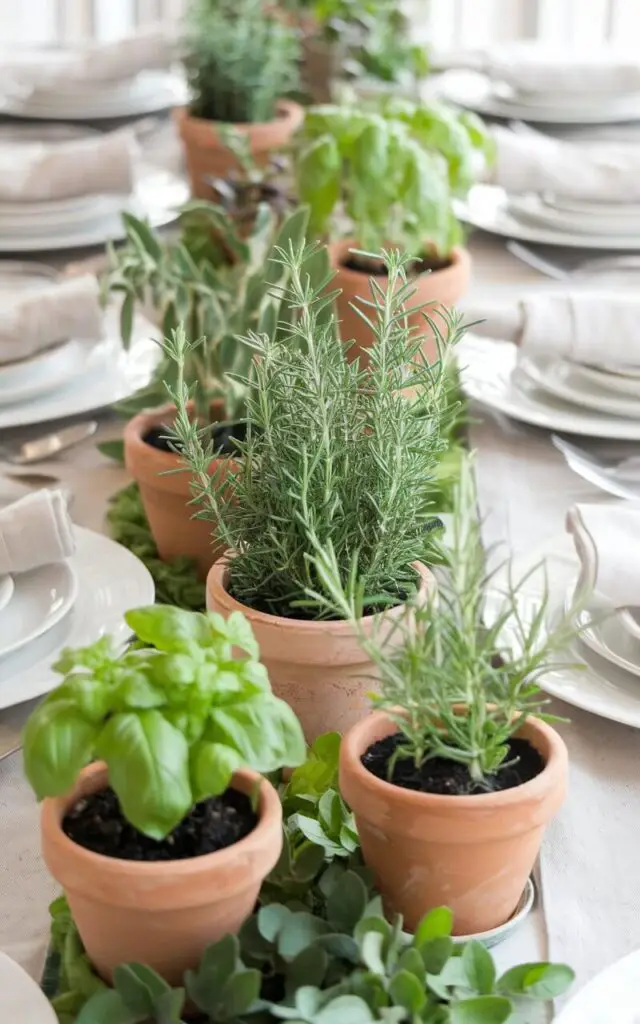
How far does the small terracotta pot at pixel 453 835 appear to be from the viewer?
57 centimetres

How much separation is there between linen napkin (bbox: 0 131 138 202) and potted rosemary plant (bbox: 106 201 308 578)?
14.1 inches

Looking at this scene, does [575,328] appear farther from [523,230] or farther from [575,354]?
[523,230]

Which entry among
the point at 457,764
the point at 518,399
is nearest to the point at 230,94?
the point at 518,399

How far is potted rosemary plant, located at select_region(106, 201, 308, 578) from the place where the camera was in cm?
92

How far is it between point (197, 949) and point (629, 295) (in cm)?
82

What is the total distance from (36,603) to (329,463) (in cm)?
27

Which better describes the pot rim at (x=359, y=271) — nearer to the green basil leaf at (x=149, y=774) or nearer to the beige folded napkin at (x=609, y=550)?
the beige folded napkin at (x=609, y=550)

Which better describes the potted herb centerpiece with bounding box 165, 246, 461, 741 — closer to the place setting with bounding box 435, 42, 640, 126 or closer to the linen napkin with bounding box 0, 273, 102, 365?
the linen napkin with bounding box 0, 273, 102, 365

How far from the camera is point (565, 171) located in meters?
1.55

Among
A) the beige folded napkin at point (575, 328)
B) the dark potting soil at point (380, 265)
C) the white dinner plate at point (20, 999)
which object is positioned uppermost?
the dark potting soil at point (380, 265)

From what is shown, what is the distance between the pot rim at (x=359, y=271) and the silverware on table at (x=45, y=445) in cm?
25

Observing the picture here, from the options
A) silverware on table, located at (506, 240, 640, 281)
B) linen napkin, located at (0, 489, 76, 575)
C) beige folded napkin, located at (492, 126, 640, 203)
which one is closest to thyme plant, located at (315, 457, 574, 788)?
linen napkin, located at (0, 489, 76, 575)

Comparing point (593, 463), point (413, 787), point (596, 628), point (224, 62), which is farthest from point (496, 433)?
point (224, 62)

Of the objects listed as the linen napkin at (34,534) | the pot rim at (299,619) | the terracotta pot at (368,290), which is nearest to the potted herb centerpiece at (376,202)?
the terracotta pot at (368,290)
